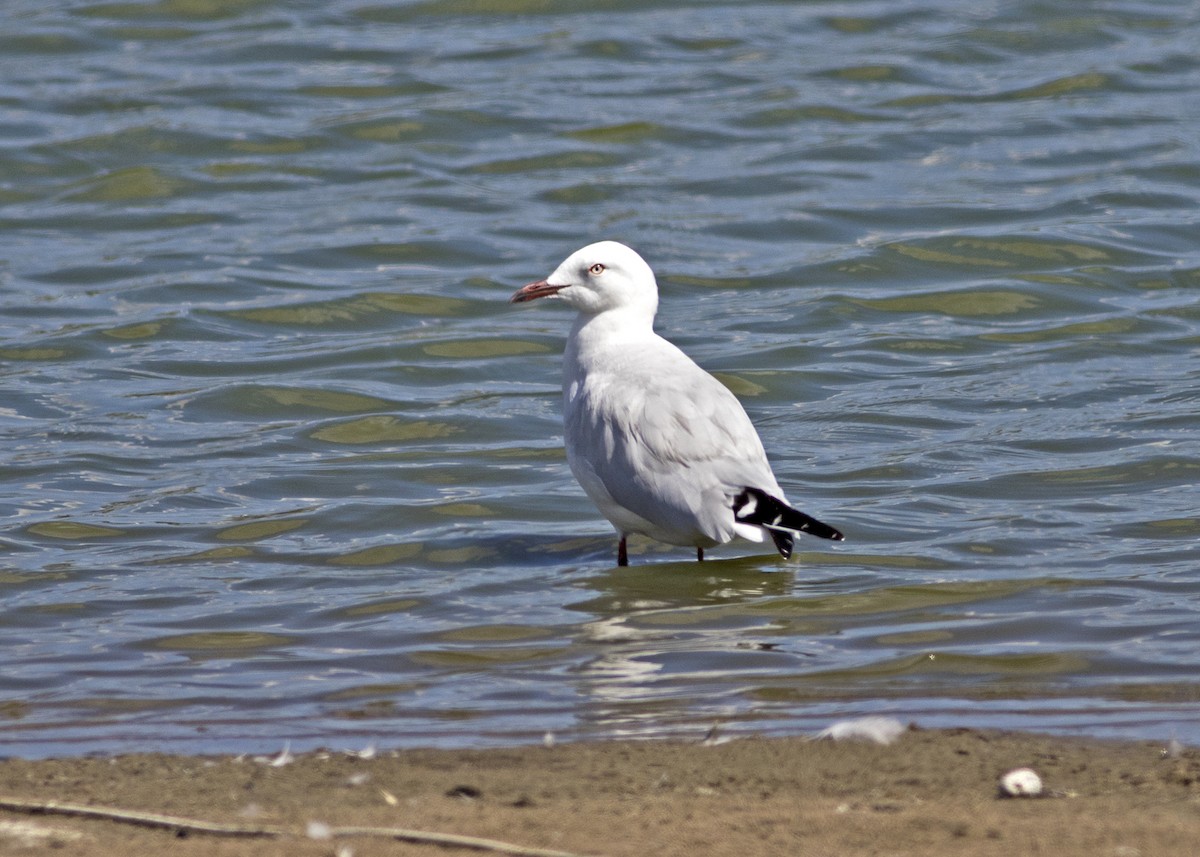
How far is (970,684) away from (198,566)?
3.05 m

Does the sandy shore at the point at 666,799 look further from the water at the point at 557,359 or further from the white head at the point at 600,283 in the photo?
the white head at the point at 600,283

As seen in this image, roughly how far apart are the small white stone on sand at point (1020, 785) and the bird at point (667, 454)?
217 cm

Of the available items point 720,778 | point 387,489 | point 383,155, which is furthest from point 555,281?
point 383,155

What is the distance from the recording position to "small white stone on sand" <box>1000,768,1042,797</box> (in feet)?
12.9

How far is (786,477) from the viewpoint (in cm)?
815

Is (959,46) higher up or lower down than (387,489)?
higher up

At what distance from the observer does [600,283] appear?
7.32m

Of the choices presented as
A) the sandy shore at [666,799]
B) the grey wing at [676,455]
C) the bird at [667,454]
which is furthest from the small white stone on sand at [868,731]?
the grey wing at [676,455]

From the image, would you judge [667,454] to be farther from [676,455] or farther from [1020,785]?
[1020,785]

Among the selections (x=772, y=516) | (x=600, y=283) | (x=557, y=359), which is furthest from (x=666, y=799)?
(x=557, y=359)

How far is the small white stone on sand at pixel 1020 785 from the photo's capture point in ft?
12.9

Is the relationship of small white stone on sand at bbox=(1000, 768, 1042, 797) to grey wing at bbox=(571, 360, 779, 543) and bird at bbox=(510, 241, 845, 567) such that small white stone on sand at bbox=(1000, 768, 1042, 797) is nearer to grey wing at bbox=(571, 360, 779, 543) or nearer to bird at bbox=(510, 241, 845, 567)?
bird at bbox=(510, 241, 845, 567)

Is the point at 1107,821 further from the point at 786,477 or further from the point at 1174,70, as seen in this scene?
the point at 1174,70

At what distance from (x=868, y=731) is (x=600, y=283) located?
125 inches
